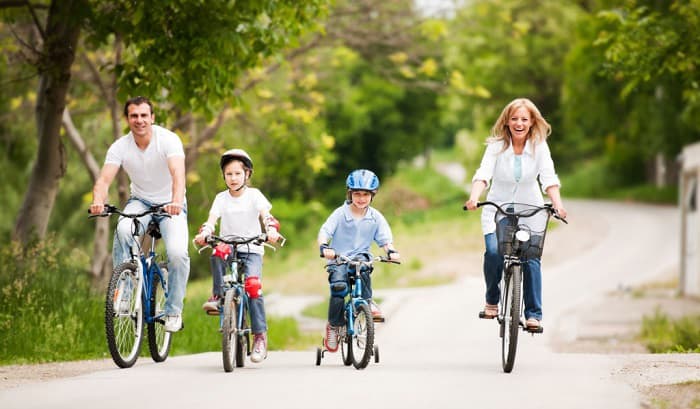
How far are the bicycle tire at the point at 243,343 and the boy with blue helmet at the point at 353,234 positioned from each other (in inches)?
27.4

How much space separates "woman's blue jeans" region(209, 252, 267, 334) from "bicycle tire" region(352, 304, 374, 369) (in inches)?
29.4

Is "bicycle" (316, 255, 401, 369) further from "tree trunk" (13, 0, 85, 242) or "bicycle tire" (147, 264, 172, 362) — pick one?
"tree trunk" (13, 0, 85, 242)

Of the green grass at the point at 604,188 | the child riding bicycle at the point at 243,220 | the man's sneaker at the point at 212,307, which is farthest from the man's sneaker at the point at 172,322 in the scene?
the green grass at the point at 604,188

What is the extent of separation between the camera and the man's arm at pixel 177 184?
930cm

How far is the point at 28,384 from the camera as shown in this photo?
858cm

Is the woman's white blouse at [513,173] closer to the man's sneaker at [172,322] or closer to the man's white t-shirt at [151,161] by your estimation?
the man's white t-shirt at [151,161]

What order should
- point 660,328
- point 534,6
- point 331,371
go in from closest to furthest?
point 331,371
point 660,328
point 534,6

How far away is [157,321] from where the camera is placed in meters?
10.0

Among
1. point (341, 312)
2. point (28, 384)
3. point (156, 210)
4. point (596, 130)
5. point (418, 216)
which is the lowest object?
point (28, 384)

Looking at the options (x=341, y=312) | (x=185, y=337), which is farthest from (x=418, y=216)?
(x=341, y=312)

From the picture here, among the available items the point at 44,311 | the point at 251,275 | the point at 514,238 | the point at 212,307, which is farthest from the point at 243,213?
the point at 44,311

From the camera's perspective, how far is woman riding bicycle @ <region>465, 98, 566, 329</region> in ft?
31.3

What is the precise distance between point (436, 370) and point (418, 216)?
37.0 m

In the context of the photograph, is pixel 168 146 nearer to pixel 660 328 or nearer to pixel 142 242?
pixel 142 242
